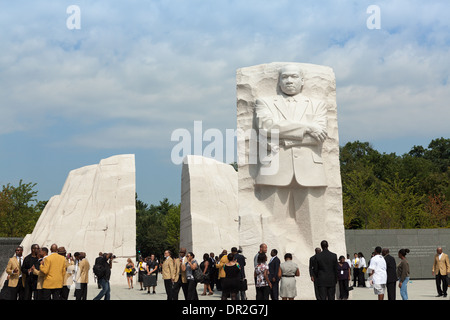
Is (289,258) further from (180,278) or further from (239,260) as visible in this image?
(180,278)

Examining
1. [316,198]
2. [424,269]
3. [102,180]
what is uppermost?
[102,180]

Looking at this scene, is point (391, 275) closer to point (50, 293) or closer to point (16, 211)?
point (50, 293)

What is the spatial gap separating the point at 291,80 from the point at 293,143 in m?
1.47

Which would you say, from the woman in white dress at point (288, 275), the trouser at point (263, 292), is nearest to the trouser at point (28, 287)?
the trouser at point (263, 292)

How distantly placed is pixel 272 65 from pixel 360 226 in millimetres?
24970

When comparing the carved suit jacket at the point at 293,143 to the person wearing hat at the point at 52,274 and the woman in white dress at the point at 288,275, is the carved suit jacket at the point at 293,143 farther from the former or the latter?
the person wearing hat at the point at 52,274

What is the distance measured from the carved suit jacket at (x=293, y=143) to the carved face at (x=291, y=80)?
9.8 inches

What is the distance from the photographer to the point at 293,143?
37.1 feet

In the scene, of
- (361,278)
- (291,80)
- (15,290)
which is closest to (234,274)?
(15,290)

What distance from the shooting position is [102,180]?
71.5 ft

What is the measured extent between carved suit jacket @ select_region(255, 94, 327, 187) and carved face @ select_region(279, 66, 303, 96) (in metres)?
0.25

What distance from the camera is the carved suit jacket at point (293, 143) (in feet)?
37.1
